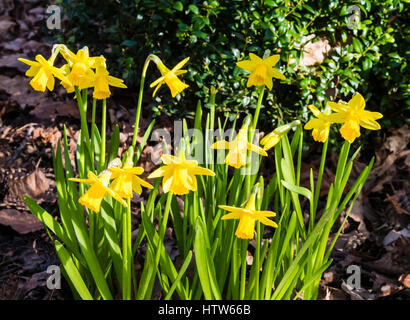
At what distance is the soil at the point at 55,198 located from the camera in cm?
203

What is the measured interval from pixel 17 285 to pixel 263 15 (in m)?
1.82

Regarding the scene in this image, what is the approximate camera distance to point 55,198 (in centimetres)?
239

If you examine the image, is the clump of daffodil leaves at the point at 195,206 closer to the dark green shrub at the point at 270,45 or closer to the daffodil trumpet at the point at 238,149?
the daffodil trumpet at the point at 238,149

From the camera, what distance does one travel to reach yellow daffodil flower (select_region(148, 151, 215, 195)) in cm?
130

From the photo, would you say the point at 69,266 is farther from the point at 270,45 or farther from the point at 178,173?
the point at 270,45

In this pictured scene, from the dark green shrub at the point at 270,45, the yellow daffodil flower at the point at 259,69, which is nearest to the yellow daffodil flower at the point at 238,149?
the yellow daffodil flower at the point at 259,69

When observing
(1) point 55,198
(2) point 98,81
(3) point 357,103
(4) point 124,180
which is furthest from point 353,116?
(1) point 55,198

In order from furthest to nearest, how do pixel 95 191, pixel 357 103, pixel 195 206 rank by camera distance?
pixel 195 206
pixel 357 103
pixel 95 191

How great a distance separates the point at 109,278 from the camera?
5.80 ft

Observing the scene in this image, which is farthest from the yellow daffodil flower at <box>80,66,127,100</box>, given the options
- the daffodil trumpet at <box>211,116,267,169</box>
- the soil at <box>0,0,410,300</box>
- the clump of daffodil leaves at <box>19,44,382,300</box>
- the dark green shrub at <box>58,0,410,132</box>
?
the dark green shrub at <box>58,0,410,132</box>

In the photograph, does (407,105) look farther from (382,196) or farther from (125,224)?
(125,224)

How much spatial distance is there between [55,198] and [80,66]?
1135 millimetres

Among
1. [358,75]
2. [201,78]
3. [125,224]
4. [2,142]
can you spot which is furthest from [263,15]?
[2,142]

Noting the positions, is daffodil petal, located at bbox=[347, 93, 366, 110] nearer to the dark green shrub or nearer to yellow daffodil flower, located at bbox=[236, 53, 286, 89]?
yellow daffodil flower, located at bbox=[236, 53, 286, 89]
